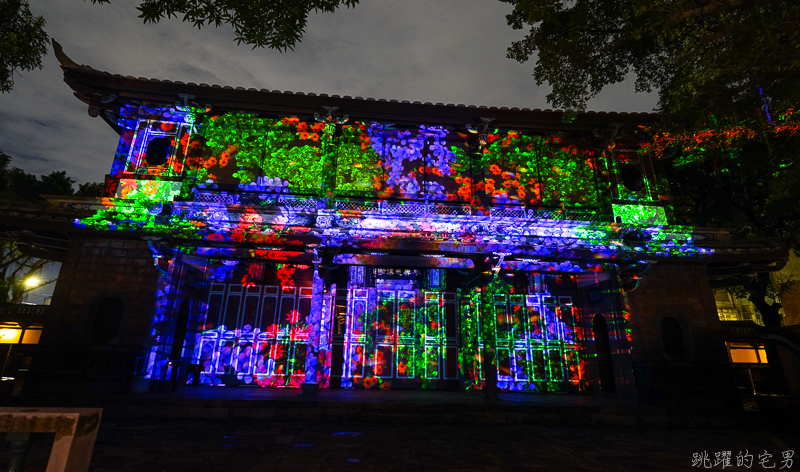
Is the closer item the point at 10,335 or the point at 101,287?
the point at 101,287

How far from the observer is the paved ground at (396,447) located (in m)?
4.27

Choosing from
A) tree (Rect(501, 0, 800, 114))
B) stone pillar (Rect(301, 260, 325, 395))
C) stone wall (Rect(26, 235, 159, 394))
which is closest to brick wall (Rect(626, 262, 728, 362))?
tree (Rect(501, 0, 800, 114))

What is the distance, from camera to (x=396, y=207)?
8820 mm

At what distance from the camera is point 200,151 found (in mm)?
8891

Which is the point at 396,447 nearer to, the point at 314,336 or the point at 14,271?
the point at 314,336

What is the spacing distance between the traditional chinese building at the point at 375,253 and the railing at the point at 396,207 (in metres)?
0.05

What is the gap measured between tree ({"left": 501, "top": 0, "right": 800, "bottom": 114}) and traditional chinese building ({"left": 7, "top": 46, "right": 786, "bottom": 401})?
1870 millimetres

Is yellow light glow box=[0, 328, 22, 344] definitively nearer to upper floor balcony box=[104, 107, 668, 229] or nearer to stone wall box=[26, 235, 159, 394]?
stone wall box=[26, 235, 159, 394]

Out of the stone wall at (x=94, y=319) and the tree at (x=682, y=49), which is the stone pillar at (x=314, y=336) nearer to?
the stone wall at (x=94, y=319)

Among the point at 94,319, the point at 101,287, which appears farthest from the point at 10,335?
the point at 101,287

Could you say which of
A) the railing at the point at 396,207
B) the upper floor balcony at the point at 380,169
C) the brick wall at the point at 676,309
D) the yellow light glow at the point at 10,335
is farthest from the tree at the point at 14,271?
the brick wall at the point at 676,309

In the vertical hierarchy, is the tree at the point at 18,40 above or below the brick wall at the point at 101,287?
above

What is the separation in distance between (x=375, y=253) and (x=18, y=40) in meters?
7.35

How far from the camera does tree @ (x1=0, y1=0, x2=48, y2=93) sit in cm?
636
